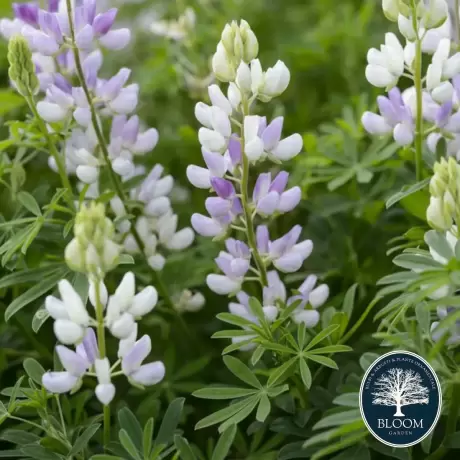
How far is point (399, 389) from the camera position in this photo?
0.86 meters

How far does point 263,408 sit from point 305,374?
0.21 ft

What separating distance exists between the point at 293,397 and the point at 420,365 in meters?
0.21

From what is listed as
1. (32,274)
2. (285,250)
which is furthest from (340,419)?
(32,274)

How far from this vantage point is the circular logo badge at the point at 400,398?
→ 0.83 metres

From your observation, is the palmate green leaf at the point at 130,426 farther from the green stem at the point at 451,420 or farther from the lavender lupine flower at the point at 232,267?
the green stem at the point at 451,420

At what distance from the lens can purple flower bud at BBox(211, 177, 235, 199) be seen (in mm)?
924

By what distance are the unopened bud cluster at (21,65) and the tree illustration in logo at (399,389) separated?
22.8 inches

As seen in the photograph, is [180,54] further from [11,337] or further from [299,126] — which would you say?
[11,337]

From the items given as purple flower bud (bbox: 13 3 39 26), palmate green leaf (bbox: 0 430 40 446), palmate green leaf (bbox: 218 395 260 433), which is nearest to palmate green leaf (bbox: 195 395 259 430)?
palmate green leaf (bbox: 218 395 260 433)

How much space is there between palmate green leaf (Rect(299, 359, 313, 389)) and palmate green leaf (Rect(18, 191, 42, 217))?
41cm

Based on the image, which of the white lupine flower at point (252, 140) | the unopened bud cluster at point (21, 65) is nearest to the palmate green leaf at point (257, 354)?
the white lupine flower at point (252, 140)

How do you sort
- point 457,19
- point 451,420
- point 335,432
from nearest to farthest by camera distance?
1. point 335,432
2. point 451,420
3. point 457,19

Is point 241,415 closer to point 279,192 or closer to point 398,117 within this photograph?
point 279,192

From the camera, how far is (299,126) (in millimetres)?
1538
